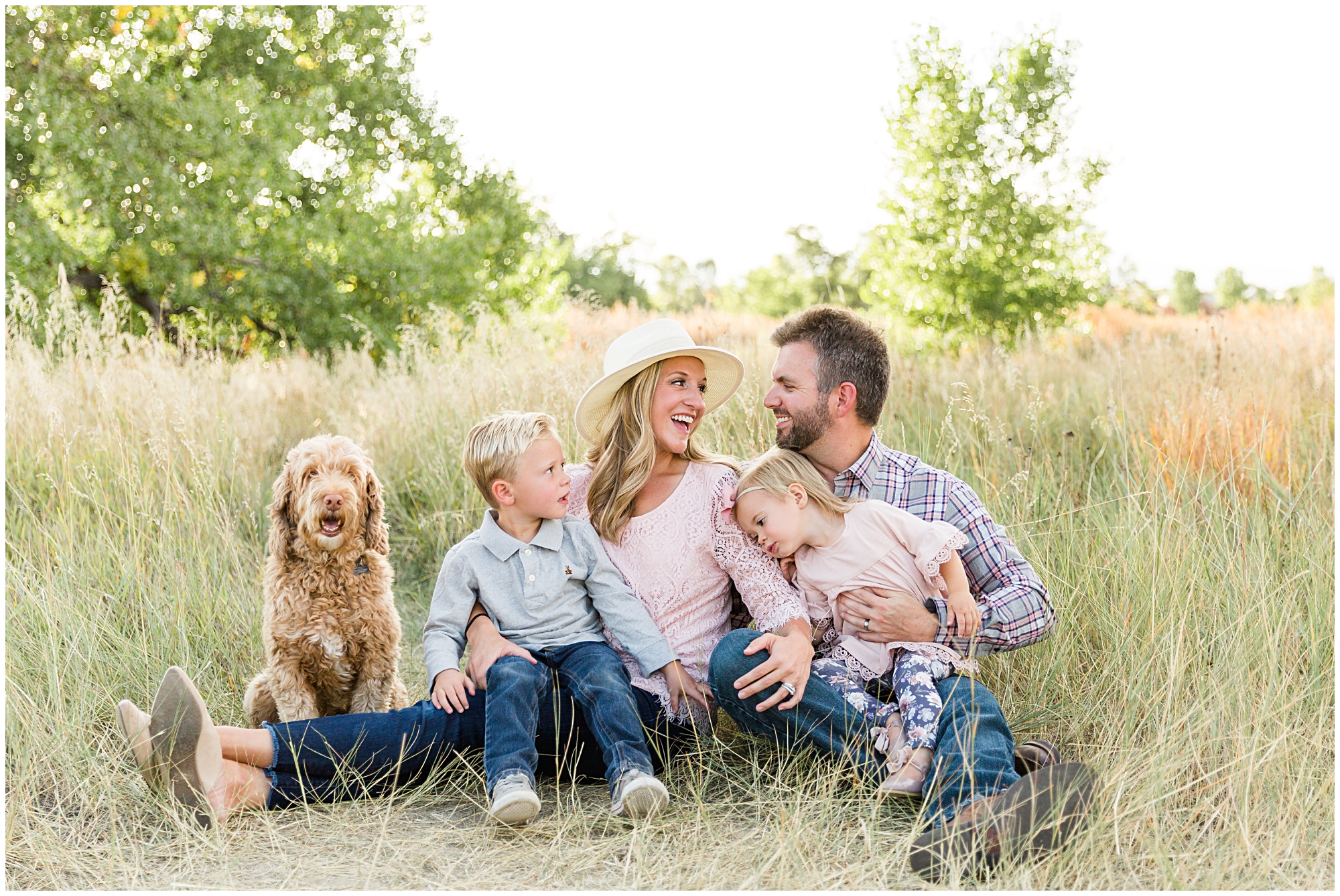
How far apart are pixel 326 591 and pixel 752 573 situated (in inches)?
52.2

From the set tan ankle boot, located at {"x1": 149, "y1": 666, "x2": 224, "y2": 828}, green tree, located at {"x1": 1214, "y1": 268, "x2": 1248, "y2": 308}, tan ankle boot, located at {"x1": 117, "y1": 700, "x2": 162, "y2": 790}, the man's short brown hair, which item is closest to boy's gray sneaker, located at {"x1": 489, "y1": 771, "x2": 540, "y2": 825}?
tan ankle boot, located at {"x1": 149, "y1": 666, "x2": 224, "y2": 828}

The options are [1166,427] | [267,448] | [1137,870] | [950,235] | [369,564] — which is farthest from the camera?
[950,235]

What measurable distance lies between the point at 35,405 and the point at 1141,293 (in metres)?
23.5

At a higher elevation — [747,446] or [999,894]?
[747,446]

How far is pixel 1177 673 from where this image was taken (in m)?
3.09

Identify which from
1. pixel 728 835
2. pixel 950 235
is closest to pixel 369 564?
pixel 728 835

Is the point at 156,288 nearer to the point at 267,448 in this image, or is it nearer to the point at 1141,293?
the point at 267,448

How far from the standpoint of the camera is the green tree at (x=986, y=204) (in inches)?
480

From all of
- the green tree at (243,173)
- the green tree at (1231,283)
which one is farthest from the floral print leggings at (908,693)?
the green tree at (1231,283)

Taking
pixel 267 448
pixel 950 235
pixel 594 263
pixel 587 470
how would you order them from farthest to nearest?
pixel 594 263 → pixel 950 235 → pixel 267 448 → pixel 587 470

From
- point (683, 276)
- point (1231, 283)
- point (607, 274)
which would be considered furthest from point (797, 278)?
point (1231, 283)

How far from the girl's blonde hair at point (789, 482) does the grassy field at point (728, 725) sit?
78cm

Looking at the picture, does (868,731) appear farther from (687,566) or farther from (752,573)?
(687,566)

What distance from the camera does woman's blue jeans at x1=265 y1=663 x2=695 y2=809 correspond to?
2859 millimetres
